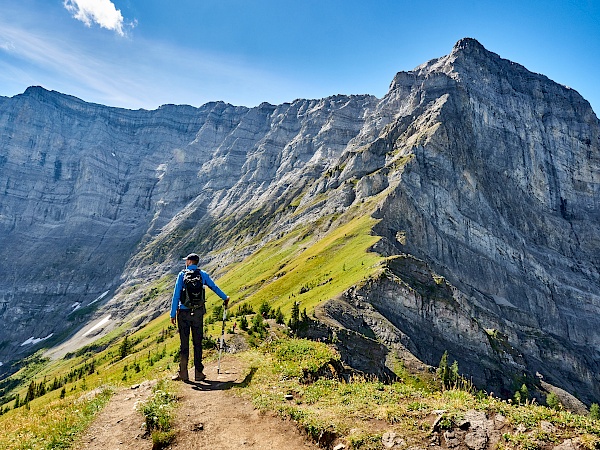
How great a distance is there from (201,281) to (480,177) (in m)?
160

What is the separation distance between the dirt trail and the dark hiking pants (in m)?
1.47

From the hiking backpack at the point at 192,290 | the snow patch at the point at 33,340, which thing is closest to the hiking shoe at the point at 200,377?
the hiking backpack at the point at 192,290

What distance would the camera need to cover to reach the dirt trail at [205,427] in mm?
9828

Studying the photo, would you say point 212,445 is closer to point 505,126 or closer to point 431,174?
point 431,174

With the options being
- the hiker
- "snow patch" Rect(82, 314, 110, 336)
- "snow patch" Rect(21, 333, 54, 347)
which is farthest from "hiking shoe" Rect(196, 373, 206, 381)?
"snow patch" Rect(21, 333, 54, 347)

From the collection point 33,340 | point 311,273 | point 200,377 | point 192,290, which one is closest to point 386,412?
point 200,377

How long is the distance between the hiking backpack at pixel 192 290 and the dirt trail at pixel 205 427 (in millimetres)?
3002

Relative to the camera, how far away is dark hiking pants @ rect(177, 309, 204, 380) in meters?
15.0

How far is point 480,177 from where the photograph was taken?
156500mm

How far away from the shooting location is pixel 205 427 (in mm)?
10625

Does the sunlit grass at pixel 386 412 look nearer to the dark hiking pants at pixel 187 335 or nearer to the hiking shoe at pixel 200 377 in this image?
the hiking shoe at pixel 200 377

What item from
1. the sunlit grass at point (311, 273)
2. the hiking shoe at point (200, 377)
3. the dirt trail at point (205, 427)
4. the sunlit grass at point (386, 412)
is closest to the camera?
the sunlit grass at point (386, 412)

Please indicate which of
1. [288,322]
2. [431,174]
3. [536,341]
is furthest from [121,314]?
[288,322]

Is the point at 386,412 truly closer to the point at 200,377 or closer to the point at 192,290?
the point at 200,377
